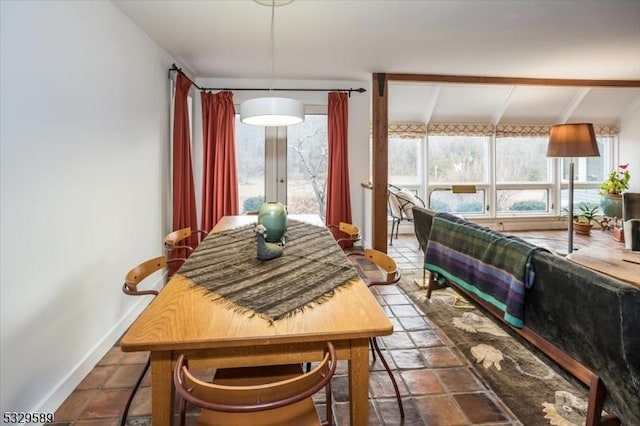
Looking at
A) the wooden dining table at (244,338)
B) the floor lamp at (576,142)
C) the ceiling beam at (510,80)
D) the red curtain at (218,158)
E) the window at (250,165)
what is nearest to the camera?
the wooden dining table at (244,338)

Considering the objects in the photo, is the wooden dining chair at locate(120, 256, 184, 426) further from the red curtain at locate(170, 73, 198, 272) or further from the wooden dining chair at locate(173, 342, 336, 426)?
the red curtain at locate(170, 73, 198, 272)

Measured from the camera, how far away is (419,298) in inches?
128

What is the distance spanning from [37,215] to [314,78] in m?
3.67

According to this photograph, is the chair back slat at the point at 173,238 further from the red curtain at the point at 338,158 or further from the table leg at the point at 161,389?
the red curtain at the point at 338,158

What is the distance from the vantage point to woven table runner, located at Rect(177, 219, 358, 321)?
1298mm

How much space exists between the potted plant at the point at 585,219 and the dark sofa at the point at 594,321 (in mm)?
5271

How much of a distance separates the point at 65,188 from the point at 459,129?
577 centimetres

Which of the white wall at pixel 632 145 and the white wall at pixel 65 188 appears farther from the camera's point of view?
the white wall at pixel 632 145

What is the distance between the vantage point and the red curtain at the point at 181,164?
3.61 m

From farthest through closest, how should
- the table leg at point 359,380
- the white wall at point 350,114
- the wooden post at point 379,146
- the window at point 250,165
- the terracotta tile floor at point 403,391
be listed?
the window at point 250,165
the white wall at point 350,114
the wooden post at point 379,146
the terracotta tile floor at point 403,391
the table leg at point 359,380

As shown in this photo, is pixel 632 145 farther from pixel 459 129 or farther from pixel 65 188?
pixel 65 188

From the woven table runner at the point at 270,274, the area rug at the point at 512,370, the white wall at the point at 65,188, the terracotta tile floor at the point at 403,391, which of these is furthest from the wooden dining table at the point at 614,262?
the white wall at the point at 65,188

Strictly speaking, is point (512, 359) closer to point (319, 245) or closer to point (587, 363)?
point (587, 363)

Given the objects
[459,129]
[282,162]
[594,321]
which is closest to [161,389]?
[594,321]
